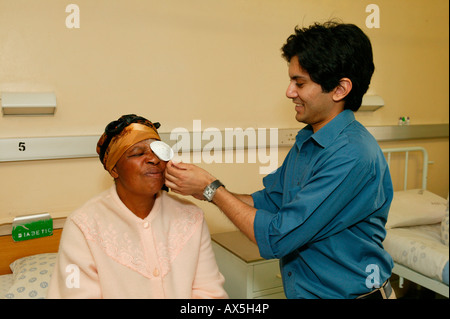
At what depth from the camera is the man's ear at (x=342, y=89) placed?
145 cm

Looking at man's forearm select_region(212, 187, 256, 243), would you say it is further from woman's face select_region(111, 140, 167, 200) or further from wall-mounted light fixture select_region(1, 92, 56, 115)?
wall-mounted light fixture select_region(1, 92, 56, 115)

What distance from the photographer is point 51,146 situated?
2.04 meters

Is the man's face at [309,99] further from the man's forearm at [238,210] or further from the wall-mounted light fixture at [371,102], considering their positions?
the wall-mounted light fixture at [371,102]

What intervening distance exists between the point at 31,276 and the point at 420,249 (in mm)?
2116

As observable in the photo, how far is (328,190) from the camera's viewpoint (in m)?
1.33

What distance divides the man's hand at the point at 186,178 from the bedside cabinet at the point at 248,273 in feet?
2.65

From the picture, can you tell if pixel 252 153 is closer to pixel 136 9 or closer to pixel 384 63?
pixel 136 9

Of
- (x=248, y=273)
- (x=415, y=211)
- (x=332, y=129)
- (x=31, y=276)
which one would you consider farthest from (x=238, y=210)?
(x=415, y=211)

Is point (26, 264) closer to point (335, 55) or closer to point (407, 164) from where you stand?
point (335, 55)

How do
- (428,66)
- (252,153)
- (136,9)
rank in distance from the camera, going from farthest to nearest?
(428,66)
(252,153)
(136,9)

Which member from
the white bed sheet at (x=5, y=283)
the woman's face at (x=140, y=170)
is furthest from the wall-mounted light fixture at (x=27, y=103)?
the white bed sheet at (x=5, y=283)

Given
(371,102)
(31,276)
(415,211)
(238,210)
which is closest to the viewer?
(238,210)

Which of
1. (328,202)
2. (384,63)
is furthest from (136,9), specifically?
(384,63)
